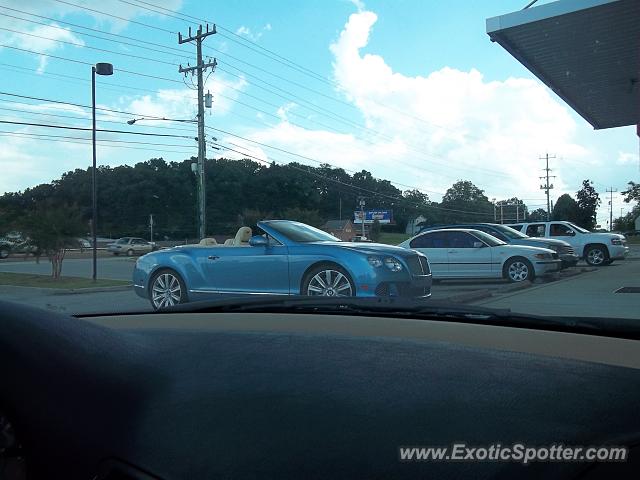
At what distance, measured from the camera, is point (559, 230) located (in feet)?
71.9

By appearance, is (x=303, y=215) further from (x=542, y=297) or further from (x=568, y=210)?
(x=568, y=210)

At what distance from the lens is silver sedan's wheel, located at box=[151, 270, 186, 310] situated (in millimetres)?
9203

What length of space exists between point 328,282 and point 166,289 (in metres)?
2.77

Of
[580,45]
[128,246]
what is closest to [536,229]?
[580,45]

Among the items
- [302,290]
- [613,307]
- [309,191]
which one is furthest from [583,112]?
[302,290]

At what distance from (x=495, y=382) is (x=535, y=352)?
0.50 meters

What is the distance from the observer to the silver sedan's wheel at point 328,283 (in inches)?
316

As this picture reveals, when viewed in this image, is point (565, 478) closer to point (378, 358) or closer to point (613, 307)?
point (378, 358)

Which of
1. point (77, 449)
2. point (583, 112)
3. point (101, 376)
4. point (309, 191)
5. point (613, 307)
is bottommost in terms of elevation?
point (613, 307)

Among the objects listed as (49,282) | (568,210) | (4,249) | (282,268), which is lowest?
(49,282)

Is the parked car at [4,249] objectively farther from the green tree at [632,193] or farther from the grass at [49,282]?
the green tree at [632,193]

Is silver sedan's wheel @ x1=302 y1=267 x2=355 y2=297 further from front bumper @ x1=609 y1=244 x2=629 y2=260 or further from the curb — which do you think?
front bumper @ x1=609 y1=244 x2=629 y2=260

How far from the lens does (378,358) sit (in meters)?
1.94

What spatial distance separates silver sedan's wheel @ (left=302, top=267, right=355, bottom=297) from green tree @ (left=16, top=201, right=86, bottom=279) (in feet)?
53.6
